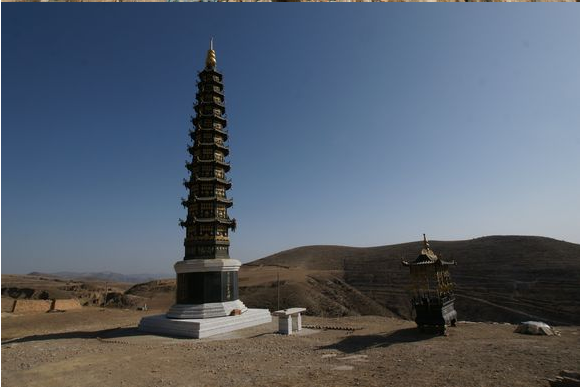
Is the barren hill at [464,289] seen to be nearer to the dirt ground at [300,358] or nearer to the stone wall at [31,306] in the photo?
the stone wall at [31,306]

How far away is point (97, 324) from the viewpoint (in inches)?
798

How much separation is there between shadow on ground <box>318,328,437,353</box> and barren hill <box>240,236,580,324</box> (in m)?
14.7

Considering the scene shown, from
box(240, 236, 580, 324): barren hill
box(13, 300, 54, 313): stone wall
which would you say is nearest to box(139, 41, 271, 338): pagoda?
box(240, 236, 580, 324): barren hill

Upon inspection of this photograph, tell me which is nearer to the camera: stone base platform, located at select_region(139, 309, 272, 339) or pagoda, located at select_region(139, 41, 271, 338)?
stone base platform, located at select_region(139, 309, 272, 339)

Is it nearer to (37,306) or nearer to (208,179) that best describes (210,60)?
(208,179)

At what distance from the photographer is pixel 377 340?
13.8 meters

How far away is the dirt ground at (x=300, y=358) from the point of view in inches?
357

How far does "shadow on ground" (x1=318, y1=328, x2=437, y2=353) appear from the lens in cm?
1267

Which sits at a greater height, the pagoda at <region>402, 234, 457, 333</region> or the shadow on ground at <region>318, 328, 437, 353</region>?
the pagoda at <region>402, 234, 457, 333</region>

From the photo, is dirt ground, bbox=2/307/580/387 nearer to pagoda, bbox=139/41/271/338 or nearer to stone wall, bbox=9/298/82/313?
pagoda, bbox=139/41/271/338

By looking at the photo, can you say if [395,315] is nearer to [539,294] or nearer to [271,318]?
[539,294]

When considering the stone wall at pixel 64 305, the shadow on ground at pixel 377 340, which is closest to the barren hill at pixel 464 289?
the stone wall at pixel 64 305

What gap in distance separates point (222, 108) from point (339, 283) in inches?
982

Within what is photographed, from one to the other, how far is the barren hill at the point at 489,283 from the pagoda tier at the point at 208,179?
13839 mm
